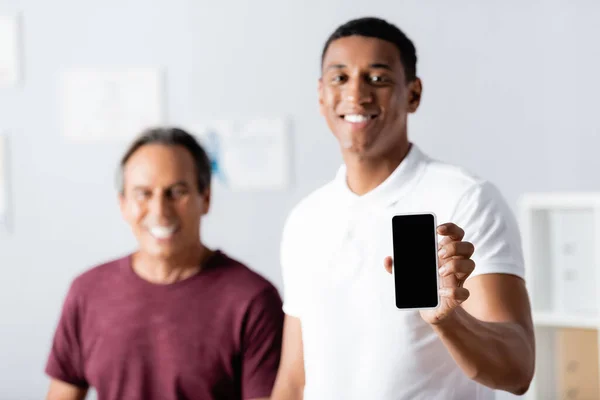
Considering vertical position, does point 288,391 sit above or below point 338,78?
A: below

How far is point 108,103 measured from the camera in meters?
3.22

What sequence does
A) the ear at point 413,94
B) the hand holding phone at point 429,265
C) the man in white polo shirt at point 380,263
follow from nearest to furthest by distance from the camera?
the hand holding phone at point 429,265
the man in white polo shirt at point 380,263
the ear at point 413,94

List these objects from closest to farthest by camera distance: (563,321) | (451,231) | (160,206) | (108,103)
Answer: (451,231)
(160,206)
(563,321)
(108,103)

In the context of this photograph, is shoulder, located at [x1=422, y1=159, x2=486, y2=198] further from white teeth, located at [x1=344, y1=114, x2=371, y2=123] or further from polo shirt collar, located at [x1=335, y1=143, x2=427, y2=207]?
white teeth, located at [x1=344, y1=114, x2=371, y2=123]

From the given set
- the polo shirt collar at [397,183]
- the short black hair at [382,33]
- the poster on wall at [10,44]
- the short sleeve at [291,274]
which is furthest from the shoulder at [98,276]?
the poster on wall at [10,44]

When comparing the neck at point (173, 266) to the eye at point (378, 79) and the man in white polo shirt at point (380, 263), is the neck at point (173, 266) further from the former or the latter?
the eye at point (378, 79)

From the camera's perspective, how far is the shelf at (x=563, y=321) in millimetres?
2480

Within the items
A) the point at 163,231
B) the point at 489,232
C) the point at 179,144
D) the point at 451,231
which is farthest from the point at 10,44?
the point at 451,231

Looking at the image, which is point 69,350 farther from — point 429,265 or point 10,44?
point 10,44

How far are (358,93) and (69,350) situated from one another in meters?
0.90

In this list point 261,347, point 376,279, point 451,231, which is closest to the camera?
point 451,231

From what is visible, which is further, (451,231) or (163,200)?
(163,200)

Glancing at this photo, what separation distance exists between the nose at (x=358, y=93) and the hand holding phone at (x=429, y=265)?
0.38 m

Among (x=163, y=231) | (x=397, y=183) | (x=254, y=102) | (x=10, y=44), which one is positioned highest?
(x=10, y=44)
